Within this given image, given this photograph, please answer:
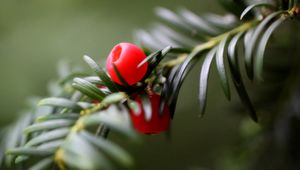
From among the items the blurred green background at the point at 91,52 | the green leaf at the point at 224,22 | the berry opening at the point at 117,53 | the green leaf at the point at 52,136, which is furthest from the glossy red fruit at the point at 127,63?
the blurred green background at the point at 91,52

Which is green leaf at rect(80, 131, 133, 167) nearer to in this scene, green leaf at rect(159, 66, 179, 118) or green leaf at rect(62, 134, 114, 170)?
green leaf at rect(62, 134, 114, 170)

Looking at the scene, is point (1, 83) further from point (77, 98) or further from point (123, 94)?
point (123, 94)

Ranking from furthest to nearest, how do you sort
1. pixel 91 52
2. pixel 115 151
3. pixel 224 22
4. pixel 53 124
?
pixel 91 52 < pixel 224 22 < pixel 53 124 < pixel 115 151

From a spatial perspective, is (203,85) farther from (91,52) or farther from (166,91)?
(91,52)

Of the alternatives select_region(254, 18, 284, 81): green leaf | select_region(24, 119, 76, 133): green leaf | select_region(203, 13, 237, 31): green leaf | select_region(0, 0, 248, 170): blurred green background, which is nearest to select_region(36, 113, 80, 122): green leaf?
select_region(24, 119, 76, 133): green leaf

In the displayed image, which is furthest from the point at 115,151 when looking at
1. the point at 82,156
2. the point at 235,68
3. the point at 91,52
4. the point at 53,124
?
the point at 91,52

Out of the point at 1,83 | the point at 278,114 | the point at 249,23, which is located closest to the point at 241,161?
the point at 278,114
